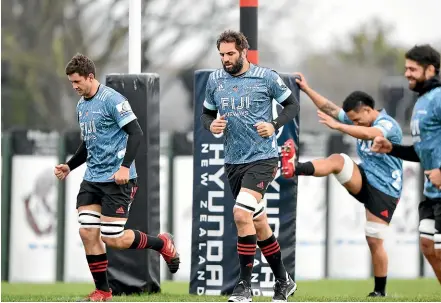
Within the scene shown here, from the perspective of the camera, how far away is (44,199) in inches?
754

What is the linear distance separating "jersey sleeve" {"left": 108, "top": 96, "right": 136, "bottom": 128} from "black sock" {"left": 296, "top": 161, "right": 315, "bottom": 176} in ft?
5.63

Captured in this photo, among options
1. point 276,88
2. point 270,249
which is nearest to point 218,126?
point 276,88

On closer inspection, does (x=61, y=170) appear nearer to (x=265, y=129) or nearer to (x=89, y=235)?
(x=89, y=235)

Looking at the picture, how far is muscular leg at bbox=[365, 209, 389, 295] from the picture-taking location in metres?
12.9

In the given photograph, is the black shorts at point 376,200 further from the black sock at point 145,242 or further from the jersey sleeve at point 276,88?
the black sock at point 145,242

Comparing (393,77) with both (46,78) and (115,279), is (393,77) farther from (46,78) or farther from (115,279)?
(115,279)

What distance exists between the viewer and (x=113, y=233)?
11680 mm

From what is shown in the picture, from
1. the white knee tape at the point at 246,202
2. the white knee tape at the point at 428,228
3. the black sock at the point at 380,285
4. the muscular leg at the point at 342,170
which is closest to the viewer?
the white knee tape at the point at 428,228

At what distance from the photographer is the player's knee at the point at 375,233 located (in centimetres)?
1294

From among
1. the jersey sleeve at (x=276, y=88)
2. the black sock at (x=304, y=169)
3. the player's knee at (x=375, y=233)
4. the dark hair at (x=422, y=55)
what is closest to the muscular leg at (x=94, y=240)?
the jersey sleeve at (x=276, y=88)

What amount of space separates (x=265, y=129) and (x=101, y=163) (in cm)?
139

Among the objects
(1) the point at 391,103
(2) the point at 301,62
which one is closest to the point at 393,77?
(2) the point at 301,62

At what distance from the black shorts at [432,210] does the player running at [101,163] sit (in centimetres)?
235

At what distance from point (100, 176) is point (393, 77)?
33121mm
